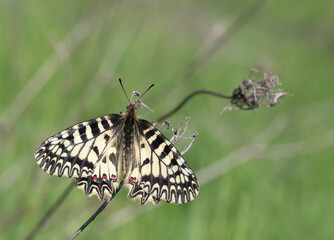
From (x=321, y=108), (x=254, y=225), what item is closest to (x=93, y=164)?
(x=254, y=225)

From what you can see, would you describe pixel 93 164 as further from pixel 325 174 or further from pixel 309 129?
pixel 309 129

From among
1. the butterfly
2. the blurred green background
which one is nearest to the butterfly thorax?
the butterfly

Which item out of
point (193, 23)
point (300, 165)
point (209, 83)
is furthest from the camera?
point (193, 23)

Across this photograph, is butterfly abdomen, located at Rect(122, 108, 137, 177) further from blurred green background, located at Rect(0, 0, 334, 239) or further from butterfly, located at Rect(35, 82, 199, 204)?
blurred green background, located at Rect(0, 0, 334, 239)

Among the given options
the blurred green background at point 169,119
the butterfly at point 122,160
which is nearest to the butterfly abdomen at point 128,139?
the butterfly at point 122,160

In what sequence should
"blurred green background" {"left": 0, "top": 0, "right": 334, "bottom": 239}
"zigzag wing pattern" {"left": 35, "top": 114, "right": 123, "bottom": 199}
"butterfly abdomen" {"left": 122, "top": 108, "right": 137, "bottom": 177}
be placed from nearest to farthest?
"zigzag wing pattern" {"left": 35, "top": 114, "right": 123, "bottom": 199}, "butterfly abdomen" {"left": 122, "top": 108, "right": 137, "bottom": 177}, "blurred green background" {"left": 0, "top": 0, "right": 334, "bottom": 239}

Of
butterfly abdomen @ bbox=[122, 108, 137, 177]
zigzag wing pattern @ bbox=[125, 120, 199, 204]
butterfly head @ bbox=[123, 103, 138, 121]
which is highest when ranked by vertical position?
butterfly head @ bbox=[123, 103, 138, 121]

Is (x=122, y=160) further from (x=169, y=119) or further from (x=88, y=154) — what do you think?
(x=169, y=119)

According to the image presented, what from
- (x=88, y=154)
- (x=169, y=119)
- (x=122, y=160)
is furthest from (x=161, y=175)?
(x=169, y=119)
